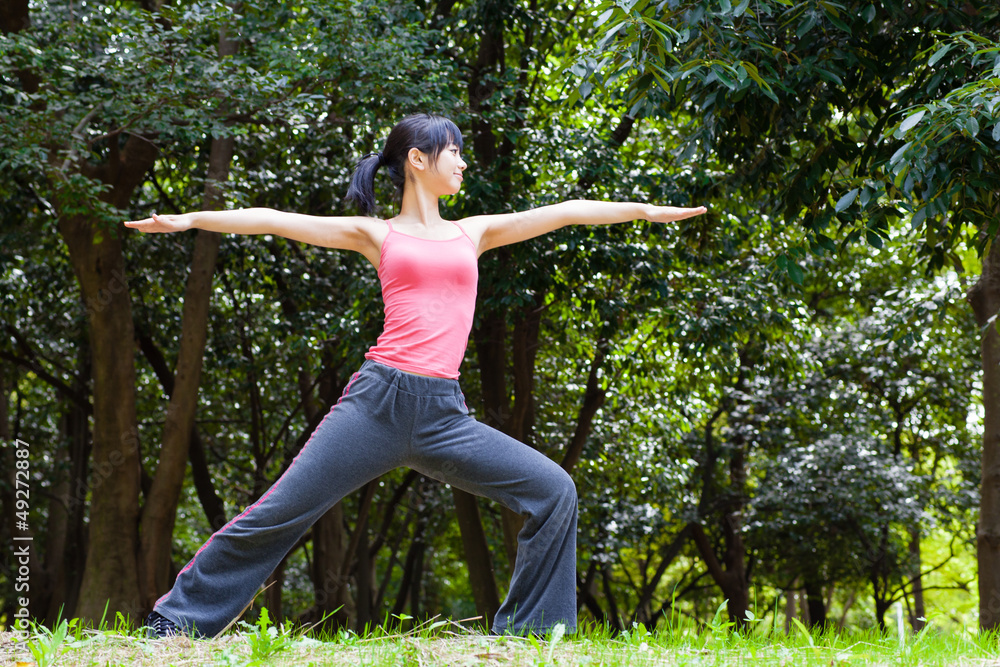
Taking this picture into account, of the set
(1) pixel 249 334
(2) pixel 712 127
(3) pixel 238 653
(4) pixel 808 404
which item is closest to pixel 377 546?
(1) pixel 249 334

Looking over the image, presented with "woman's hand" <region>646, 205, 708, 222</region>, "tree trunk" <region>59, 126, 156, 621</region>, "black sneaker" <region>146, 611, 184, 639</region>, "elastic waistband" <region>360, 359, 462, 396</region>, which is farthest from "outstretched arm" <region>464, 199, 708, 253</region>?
"tree trunk" <region>59, 126, 156, 621</region>

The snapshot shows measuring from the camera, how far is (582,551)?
13836 mm

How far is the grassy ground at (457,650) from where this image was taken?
2840mm

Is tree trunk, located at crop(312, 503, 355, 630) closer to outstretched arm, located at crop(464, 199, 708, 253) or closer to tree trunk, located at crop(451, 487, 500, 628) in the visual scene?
tree trunk, located at crop(451, 487, 500, 628)

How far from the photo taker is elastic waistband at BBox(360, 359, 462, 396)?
3174 millimetres

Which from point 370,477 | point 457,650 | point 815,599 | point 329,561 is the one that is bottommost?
point 815,599

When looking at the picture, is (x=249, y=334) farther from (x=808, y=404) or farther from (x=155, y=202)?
(x=808, y=404)

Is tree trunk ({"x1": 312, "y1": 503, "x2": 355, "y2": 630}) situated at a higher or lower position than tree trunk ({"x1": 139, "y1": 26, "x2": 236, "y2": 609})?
lower

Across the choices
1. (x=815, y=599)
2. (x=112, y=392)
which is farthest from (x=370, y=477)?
(x=815, y=599)

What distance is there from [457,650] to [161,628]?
107 cm

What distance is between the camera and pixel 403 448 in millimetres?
3188

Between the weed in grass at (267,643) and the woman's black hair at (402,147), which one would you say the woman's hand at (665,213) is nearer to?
the woman's black hair at (402,147)

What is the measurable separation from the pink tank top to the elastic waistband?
24 millimetres

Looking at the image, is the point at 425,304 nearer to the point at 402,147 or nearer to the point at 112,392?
the point at 402,147
